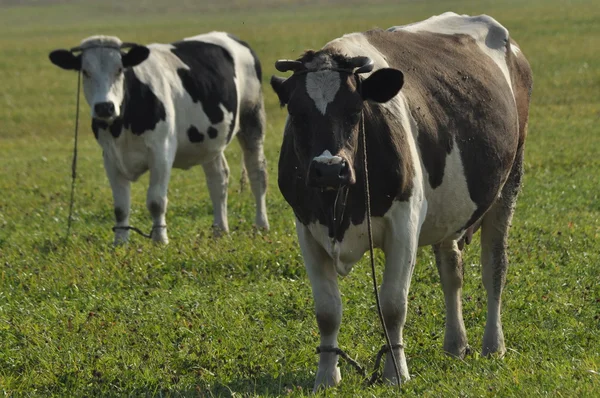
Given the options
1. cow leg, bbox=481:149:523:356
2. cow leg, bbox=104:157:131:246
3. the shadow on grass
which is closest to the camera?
the shadow on grass

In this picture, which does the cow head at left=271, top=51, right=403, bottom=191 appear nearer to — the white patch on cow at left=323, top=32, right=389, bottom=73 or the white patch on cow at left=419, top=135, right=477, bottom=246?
the white patch on cow at left=323, top=32, right=389, bottom=73

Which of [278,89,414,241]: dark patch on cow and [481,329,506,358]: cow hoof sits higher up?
[278,89,414,241]: dark patch on cow

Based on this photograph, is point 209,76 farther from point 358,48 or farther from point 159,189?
point 358,48

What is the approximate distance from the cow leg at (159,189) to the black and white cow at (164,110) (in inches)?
0.5

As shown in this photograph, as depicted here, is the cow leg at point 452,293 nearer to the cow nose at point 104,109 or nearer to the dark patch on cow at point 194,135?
the cow nose at point 104,109

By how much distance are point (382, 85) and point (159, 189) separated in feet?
21.9

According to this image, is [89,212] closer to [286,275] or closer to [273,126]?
[286,275]

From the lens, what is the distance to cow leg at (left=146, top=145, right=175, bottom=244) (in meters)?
12.2

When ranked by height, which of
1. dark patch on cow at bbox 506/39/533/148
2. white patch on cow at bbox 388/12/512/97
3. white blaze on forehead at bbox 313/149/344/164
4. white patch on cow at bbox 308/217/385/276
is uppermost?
white patch on cow at bbox 388/12/512/97

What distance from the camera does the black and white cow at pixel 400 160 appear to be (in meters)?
A: 6.01

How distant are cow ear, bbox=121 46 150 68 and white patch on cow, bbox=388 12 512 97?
4366mm

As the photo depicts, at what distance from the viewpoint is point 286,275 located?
970cm

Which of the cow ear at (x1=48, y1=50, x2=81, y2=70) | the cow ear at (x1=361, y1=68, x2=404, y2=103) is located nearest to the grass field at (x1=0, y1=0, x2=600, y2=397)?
the cow ear at (x1=361, y1=68, x2=404, y2=103)

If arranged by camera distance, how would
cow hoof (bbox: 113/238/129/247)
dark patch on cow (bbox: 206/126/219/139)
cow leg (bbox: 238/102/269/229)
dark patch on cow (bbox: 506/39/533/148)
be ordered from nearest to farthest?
dark patch on cow (bbox: 506/39/533/148), cow hoof (bbox: 113/238/129/247), dark patch on cow (bbox: 206/126/219/139), cow leg (bbox: 238/102/269/229)
